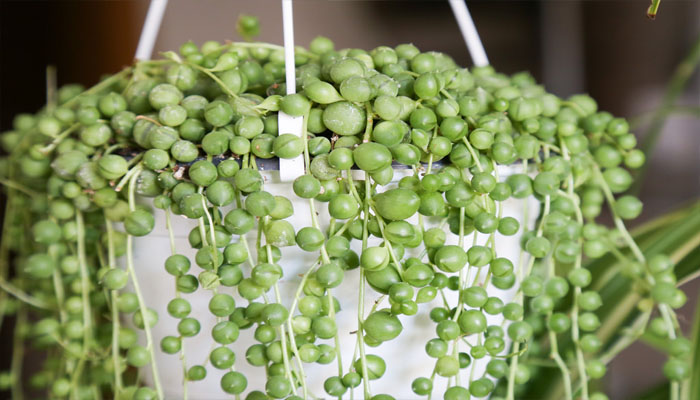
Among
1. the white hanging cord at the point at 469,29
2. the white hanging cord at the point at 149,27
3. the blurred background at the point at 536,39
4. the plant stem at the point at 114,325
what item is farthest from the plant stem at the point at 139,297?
the blurred background at the point at 536,39

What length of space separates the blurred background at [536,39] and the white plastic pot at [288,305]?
117cm

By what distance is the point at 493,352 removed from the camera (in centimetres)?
41

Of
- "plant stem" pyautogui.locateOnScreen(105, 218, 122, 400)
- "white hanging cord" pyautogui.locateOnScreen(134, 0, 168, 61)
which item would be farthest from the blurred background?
"plant stem" pyautogui.locateOnScreen(105, 218, 122, 400)

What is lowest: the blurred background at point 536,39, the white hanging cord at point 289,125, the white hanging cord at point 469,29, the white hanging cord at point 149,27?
the white hanging cord at point 289,125

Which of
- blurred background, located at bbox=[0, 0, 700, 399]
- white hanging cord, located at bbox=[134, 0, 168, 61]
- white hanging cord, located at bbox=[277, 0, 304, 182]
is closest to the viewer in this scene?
white hanging cord, located at bbox=[277, 0, 304, 182]

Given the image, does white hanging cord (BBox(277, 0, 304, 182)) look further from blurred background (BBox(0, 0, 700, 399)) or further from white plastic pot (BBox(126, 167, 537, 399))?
blurred background (BBox(0, 0, 700, 399))

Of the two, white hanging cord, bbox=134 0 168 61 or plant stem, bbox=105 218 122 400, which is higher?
white hanging cord, bbox=134 0 168 61

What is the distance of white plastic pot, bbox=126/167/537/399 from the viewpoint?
1.38 ft

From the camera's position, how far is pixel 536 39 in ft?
6.72

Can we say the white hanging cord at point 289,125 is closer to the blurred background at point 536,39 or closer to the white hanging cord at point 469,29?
the white hanging cord at point 469,29

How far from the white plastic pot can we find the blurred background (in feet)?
3.84

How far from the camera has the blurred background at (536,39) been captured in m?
1.57

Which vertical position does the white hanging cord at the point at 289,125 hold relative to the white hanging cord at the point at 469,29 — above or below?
below

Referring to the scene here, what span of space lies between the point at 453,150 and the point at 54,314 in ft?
1.29
